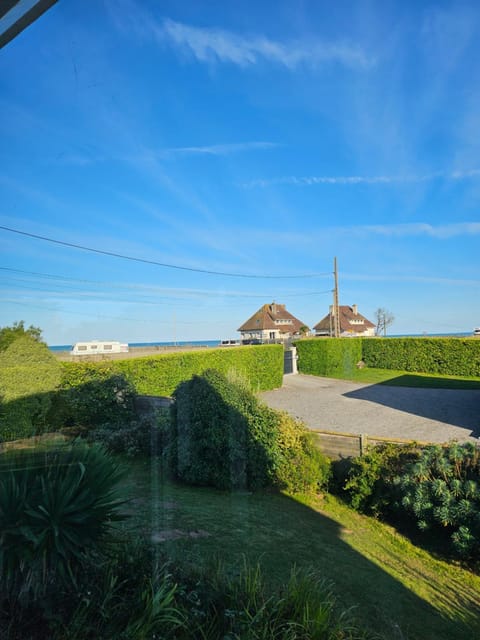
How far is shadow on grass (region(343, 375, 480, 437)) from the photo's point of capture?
7.83 meters

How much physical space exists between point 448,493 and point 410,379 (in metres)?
11.3

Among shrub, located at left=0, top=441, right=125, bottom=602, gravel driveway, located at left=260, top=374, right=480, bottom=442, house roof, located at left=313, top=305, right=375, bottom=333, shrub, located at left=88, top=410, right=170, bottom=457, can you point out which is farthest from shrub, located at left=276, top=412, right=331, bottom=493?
house roof, located at left=313, top=305, right=375, bottom=333

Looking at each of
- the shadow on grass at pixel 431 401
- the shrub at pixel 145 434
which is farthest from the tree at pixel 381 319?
the shrub at pixel 145 434

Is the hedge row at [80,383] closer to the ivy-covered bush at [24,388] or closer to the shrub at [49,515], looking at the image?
the ivy-covered bush at [24,388]

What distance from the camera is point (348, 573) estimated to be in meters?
2.62

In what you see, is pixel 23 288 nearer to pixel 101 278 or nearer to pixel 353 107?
pixel 101 278

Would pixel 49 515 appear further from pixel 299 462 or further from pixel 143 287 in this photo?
pixel 299 462

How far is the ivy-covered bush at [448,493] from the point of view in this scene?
303cm

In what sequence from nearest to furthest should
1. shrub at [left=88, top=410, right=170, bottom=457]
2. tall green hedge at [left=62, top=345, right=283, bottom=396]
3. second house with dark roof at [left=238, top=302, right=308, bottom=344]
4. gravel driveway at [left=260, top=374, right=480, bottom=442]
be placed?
shrub at [left=88, top=410, right=170, bottom=457]
tall green hedge at [left=62, top=345, right=283, bottom=396]
gravel driveway at [left=260, top=374, right=480, bottom=442]
second house with dark roof at [left=238, top=302, right=308, bottom=344]

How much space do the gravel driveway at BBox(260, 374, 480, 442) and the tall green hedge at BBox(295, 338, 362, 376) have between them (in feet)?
5.71

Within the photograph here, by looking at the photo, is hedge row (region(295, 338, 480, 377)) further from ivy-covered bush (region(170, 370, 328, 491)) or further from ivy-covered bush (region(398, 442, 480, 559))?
ivy-covered bush (region(398, 442, 480, 559))

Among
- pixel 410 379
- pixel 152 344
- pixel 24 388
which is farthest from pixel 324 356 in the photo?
pixel 24 388

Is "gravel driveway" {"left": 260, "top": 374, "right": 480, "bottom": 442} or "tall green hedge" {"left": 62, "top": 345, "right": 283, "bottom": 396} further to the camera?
"gravel driveway" {"left": 260, "top": 374, "right": 480, "bottom": 442}

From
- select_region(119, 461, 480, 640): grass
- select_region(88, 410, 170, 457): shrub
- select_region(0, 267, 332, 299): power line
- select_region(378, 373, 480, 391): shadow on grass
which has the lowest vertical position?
select_region(119, 461, 480, 640): grass
